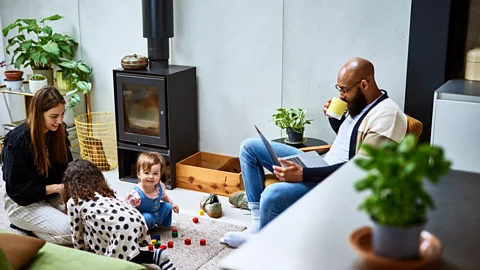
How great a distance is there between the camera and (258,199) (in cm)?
365

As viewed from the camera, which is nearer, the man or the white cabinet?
the man

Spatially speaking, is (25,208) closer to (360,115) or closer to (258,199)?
(258,199)

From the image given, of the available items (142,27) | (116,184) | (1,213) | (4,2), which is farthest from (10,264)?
(4,2)

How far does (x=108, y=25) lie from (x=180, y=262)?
8.12 feet

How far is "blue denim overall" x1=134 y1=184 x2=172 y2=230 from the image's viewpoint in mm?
3801

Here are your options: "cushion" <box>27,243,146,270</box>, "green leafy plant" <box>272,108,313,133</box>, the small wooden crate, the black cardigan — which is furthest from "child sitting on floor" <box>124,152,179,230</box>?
"cushion" <box>27,243,146,270</box>

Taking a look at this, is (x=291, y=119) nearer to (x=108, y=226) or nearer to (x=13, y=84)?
(x=108, y=226)

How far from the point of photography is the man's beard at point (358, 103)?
10.8 feet

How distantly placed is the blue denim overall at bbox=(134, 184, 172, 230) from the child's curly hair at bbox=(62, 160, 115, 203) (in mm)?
421

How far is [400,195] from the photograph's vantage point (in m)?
1.11

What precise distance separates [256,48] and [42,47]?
1.79 m

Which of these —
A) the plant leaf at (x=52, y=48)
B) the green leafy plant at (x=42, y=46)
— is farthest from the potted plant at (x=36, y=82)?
the plant leaf at (x=52, y=48)

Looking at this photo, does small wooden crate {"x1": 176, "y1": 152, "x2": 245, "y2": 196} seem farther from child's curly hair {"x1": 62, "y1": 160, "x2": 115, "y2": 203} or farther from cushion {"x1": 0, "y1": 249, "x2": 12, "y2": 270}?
cushion {"x1": 0, "y1": 249, "x2": 12, "y2": 270}

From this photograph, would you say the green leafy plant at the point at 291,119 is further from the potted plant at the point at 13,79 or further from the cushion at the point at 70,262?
the potted plant at the point at 13,79
